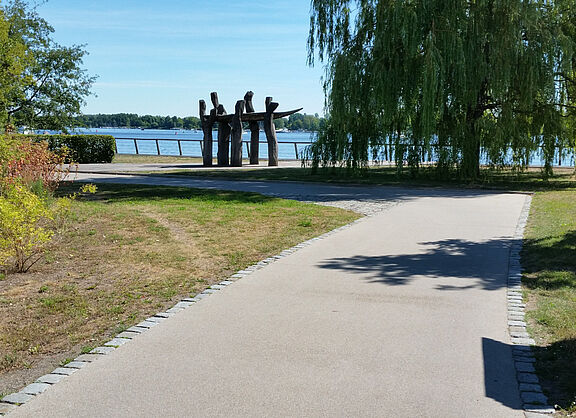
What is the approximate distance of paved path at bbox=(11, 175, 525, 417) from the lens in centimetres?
358

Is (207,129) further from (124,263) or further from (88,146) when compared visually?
(124,263)

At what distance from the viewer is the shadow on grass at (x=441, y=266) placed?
6.69m

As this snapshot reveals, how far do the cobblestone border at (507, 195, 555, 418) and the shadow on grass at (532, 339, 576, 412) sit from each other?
0.17 ft

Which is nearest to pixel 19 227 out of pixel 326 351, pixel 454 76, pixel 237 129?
pixel 326 351

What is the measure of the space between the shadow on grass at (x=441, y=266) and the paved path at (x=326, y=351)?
2 centimetres

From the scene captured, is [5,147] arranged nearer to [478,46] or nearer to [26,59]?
[26,59]

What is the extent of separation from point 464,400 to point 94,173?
21.9 meters

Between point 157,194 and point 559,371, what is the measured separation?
505 inches

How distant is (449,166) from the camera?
19.3 meters

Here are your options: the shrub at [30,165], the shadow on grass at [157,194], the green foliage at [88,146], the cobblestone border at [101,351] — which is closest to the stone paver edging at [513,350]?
the cobblestone border at [101,351]

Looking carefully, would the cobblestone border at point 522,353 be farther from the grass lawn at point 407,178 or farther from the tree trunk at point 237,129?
the tree trunk at point 237,129

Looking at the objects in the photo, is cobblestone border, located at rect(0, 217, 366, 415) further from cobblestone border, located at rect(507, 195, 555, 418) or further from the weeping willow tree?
the weeping willow tree

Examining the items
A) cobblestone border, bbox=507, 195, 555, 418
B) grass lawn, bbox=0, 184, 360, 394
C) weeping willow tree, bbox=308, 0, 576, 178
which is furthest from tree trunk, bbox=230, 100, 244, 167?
cobblestone border, bbox=507, 195, 555, 418

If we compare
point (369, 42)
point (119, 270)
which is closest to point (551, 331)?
point (119, 270)
